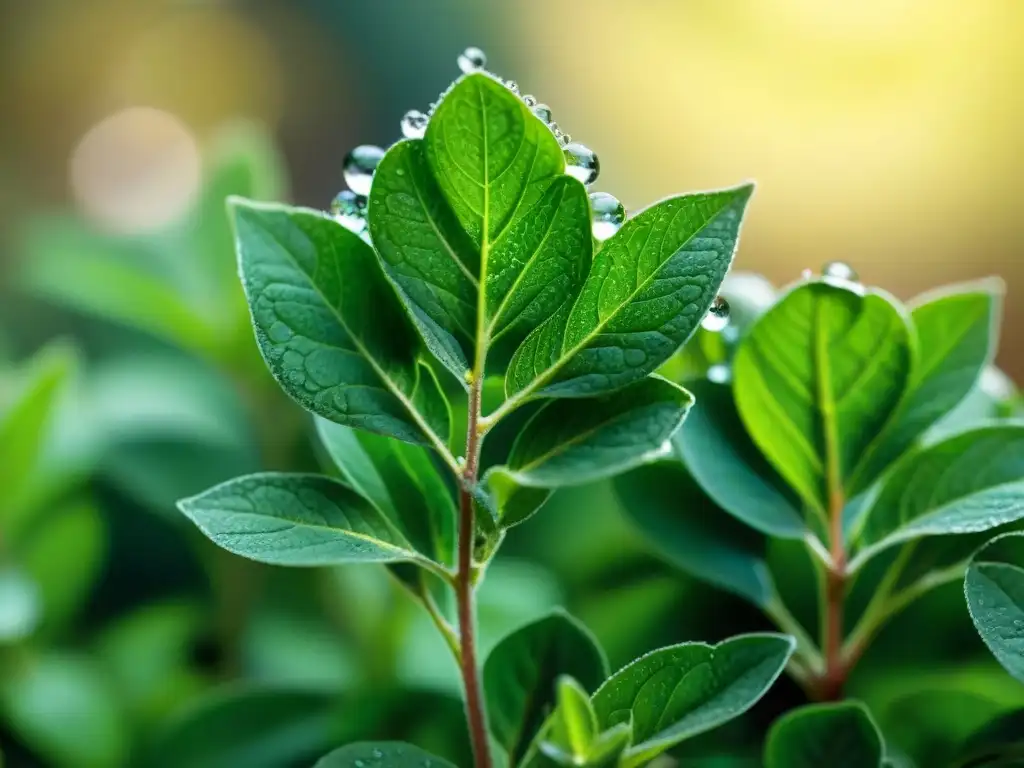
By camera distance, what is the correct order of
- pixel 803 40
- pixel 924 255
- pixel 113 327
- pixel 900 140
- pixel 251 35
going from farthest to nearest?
pixel 251 35 → pixel 803 40 → pixel 900 140 → pixel 924 255 → pixel 113 327

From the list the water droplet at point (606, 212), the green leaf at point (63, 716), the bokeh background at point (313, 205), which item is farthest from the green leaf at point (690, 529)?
the green leaf at point (63, 716)

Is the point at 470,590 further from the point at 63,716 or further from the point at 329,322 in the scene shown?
the point at 63,716

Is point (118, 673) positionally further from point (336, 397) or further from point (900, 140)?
point (900, 140)

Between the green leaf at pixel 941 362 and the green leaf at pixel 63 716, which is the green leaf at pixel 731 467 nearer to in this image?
the green leaf at pixel 941 362

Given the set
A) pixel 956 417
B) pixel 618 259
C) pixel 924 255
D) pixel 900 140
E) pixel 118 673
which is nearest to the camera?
pixel 618 259

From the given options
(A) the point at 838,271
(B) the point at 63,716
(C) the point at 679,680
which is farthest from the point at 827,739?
(B) the point at 63,716

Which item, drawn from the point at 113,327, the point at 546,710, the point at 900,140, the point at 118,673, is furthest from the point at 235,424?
the point at 900,140

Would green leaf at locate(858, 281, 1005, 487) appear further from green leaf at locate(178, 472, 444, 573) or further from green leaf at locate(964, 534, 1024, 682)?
green leaf at locate(178, 472, 444, 573)

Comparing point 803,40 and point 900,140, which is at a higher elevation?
point 803,40
